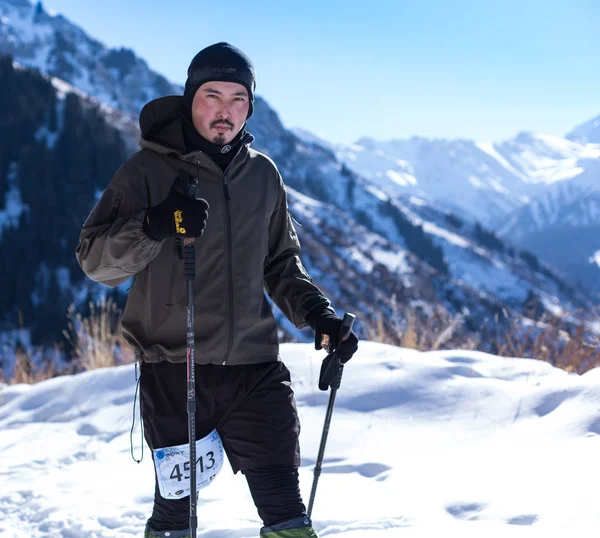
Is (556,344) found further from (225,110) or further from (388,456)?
(225,110)

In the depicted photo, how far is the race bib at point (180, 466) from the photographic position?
2.40 m

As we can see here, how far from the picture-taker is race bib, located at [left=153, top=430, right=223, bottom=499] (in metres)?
2.40

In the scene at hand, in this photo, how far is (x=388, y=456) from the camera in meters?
4.10

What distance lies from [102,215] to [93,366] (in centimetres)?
513

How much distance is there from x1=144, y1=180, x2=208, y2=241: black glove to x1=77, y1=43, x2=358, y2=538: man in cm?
3

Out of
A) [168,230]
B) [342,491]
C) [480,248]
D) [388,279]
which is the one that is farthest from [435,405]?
[480,248]

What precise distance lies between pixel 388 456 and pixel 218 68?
107 inches

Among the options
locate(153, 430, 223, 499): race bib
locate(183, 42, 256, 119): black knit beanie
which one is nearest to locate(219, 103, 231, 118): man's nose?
locate(183, 42, 256, 119): black knit beanie

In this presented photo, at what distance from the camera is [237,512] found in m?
3.51

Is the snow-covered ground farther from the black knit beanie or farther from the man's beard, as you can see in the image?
the black knit beanie

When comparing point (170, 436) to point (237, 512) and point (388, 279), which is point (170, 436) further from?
point (388, 279)

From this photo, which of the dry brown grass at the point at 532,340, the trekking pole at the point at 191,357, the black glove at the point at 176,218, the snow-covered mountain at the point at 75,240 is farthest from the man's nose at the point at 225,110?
the snow-covered mountain at the point at 75,240

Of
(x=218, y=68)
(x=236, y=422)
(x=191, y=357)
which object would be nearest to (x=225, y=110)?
(x=218, y=68)

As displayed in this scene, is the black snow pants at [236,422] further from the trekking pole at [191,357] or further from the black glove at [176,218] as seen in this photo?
the black glove at [176,218]
